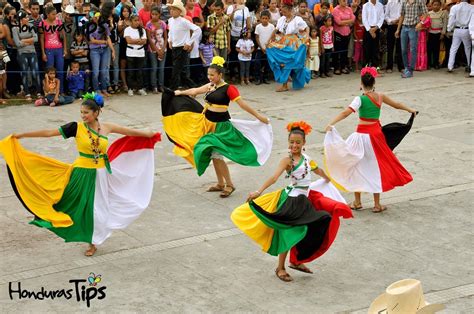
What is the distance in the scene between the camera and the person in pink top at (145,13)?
688 inches

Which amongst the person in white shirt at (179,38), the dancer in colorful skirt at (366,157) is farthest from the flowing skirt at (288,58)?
the dancer in colorful skirt at (366,157)

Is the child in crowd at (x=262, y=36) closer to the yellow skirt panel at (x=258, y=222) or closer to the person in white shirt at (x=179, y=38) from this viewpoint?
the person in white shirt at (x=179, y=38)

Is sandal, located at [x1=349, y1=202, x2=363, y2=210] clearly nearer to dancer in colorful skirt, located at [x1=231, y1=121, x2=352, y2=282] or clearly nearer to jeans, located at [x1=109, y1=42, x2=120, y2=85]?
dancer in colorful skirt, located at [x1=231, y1=121, x2=352, y2=282]

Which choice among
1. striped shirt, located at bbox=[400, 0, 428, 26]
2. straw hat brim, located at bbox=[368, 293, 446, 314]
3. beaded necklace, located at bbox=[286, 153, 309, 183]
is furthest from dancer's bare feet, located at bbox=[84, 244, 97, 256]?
striped shirt, located at bbox=[400, 0, 428, 26]

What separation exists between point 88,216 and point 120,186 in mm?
585

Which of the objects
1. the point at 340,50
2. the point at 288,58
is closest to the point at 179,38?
the point at 288,58

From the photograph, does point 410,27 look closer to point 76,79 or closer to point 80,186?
point 76,79

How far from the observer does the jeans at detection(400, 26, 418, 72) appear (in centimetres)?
1912

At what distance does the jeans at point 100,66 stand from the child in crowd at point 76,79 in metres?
0.19

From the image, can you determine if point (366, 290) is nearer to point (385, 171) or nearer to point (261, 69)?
Answer: point (385, 171)

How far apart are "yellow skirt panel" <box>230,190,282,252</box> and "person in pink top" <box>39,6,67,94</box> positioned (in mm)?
8662

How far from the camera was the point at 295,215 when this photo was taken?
8516 millimetres

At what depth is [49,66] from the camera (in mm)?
16406

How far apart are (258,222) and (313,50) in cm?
1043
